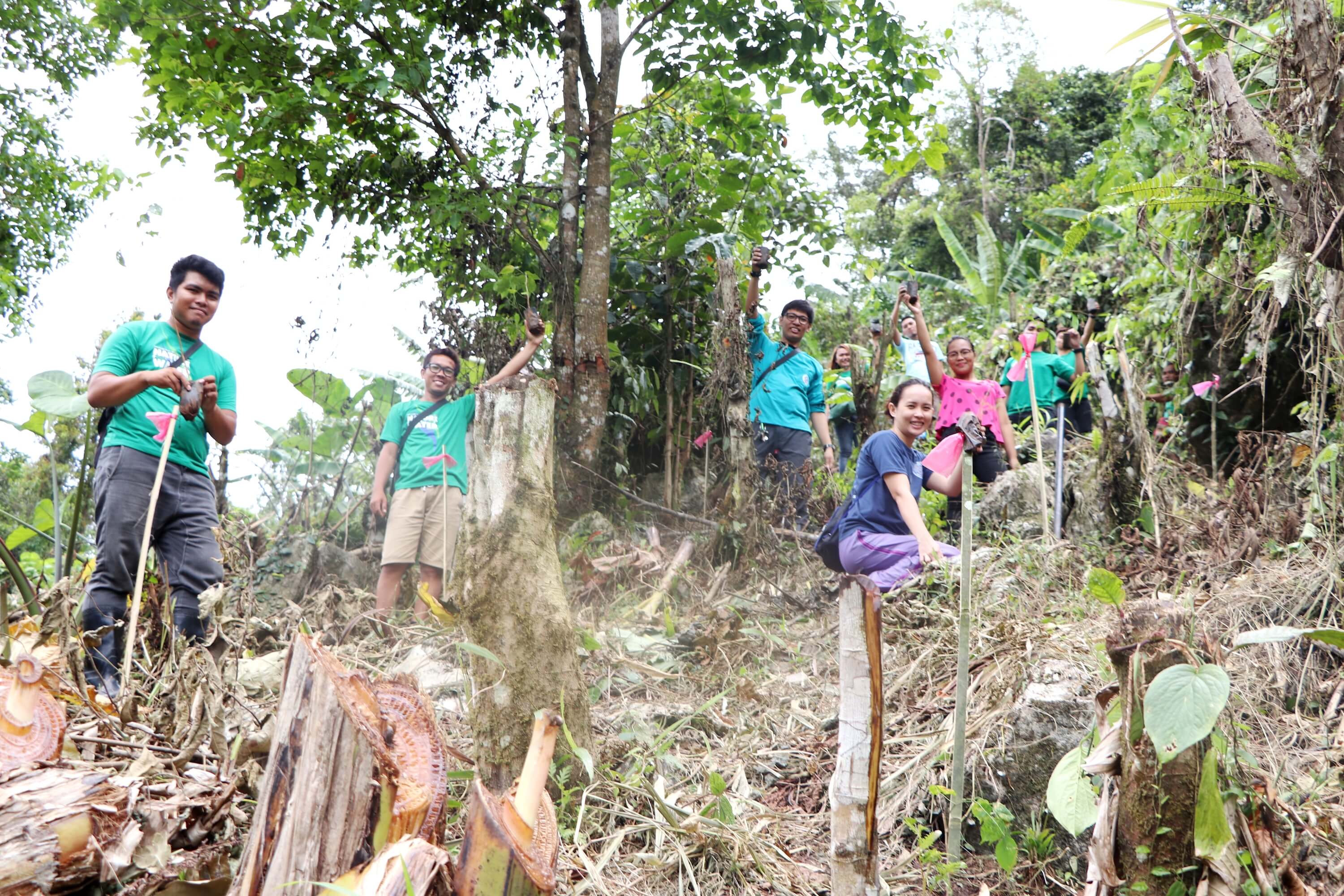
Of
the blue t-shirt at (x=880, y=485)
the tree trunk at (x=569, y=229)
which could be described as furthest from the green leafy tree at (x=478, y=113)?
the blue t-shirt at (x=880, y=485)

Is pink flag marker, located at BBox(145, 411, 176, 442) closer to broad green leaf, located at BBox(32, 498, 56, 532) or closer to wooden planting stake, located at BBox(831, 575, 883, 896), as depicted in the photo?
broad green leaf, located at BBox(32, 498, 56, 532)

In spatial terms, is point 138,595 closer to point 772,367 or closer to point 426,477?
point 426,477

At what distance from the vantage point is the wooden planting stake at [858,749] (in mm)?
1964

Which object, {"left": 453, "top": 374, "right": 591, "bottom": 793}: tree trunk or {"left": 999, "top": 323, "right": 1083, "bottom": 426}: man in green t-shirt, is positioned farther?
{"left": 999, "top": 323, "right": 1083, "bottom": 426}: man in green t-shirt

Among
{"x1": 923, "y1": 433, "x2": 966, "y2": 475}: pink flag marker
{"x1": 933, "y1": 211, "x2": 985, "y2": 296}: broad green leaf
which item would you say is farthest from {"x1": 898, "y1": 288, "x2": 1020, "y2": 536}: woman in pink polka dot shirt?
{"x1": 933, "y1": 211, "x2": 985, "y2": 296}: broad green leaf

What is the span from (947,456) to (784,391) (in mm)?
3340

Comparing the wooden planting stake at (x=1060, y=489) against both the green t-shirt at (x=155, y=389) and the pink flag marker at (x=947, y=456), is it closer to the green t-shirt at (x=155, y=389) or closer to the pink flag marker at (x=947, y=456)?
the pink flag marker at (x=947, y=456)

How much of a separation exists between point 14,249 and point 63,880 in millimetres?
12005

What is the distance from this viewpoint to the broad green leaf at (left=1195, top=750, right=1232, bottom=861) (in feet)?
6.04

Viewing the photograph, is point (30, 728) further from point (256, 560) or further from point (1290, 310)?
point (1290, 310)

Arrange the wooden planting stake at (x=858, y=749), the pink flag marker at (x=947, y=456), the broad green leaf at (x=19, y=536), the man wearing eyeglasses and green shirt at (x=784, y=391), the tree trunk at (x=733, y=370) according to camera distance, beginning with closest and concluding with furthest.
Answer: the wooden planting stake at (x=858, y=749) → the pink flag marker at (x=947, y=456) → the broad green leaf at (x=19, y=536) → the tree trunk at (x=733, y=370) → the man wearing eyeglasses and green shirt at (x=784, y=391)

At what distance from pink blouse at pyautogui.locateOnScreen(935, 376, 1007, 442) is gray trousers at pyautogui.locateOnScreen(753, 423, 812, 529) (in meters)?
0.94

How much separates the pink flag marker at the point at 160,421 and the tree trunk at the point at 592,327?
8.64 ft

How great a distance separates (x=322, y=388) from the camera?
258 inches
